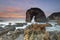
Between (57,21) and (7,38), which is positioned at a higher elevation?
(57,21)

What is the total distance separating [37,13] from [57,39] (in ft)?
5.37

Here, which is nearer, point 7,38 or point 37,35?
point 37,35

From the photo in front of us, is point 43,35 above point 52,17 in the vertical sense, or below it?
below

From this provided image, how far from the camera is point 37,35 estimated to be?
2.01 meters

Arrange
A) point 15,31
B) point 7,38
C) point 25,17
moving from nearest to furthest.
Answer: point 7,38
point 15,31
point 25,17

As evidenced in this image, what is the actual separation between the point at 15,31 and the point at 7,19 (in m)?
1.13

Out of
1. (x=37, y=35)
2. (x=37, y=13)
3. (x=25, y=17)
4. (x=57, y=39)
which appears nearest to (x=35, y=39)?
(x=37, y=35)

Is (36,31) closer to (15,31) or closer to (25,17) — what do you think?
(15,31)

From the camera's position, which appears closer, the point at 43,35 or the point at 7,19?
the point at 43,35

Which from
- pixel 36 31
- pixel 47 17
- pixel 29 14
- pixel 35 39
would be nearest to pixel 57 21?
pixel 47 17

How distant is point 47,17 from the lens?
3.50 meters

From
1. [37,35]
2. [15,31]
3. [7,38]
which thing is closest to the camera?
[37,35]

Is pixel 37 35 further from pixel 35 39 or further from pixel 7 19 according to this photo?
pixel 7 19

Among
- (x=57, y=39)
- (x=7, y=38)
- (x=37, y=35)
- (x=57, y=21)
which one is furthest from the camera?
(x=57, y=21)
